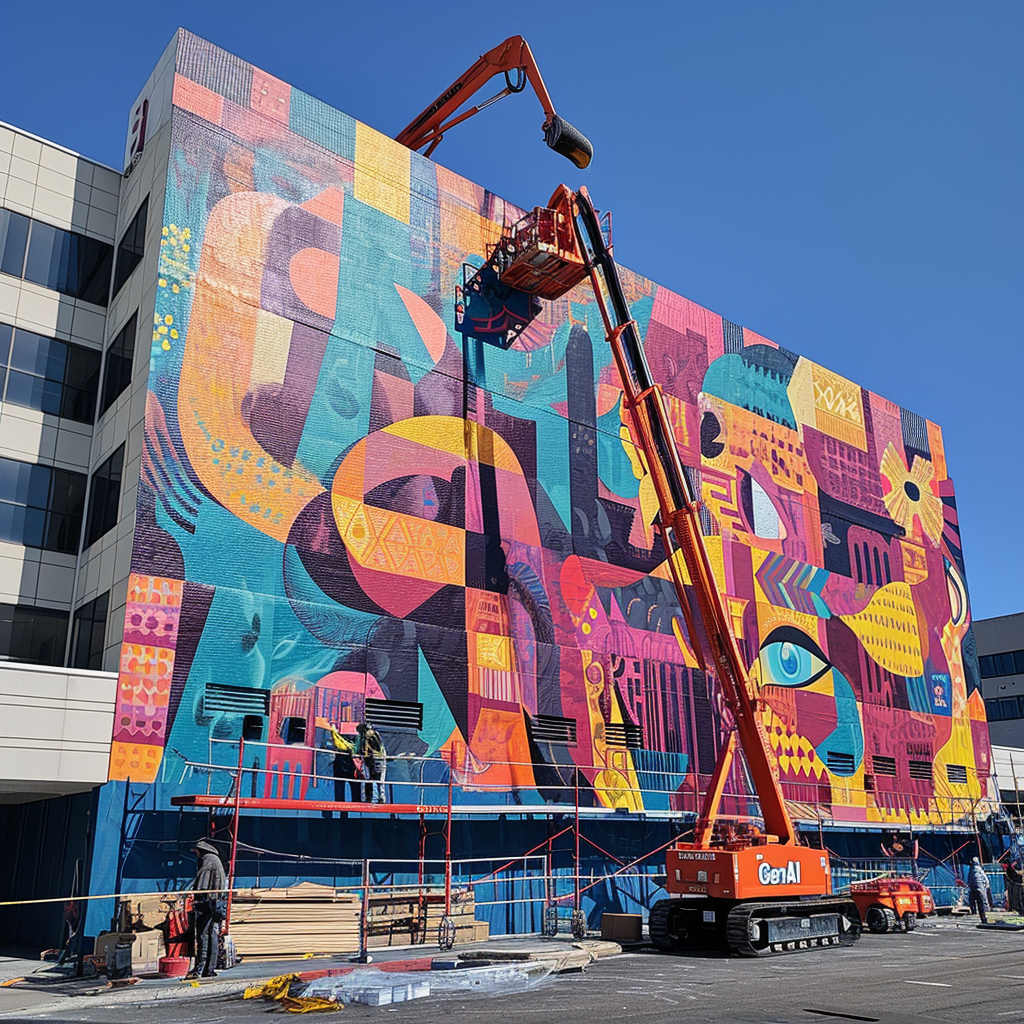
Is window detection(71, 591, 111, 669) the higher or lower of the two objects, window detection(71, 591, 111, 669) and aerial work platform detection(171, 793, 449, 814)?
the higher

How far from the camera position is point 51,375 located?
90.6 ft

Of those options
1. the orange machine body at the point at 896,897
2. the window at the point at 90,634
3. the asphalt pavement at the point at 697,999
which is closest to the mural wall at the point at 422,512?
the window at the point at 90,634

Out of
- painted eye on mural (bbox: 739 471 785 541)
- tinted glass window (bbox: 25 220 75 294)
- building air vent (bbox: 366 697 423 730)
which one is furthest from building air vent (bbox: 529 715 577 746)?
tinted glass window (bbox: 25 220 75 294)

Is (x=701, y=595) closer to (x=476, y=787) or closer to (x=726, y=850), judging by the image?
(x=726, y=850)

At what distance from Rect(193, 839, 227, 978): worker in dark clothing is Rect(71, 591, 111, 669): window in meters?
7.45

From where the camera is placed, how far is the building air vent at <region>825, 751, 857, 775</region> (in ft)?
127

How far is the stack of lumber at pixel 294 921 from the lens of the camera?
20234 mm

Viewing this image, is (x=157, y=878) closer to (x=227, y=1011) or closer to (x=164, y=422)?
(x=227, y=1011)

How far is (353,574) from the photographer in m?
26.9

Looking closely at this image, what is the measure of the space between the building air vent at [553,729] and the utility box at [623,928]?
625cm

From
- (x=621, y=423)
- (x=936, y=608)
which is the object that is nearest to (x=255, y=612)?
(x=621, y=423)

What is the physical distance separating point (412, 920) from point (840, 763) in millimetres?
22219

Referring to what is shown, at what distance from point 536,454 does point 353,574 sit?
326 inches

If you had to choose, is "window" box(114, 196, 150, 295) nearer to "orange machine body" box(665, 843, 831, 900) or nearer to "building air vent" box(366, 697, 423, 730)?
"building air vent" box(366, 697, 423, 730)
